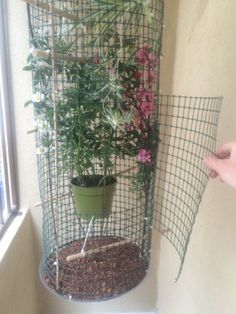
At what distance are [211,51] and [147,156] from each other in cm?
40

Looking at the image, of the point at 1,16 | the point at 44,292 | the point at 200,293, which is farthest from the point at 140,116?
the point at 44,292

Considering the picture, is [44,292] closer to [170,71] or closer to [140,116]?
[140,116]

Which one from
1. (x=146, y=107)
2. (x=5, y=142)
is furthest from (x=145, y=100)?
(x=5, y=142)

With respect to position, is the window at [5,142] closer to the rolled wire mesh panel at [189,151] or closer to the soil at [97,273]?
the soil at [97,273]

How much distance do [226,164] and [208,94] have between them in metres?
0.39

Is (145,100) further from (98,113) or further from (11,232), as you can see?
(11,232)

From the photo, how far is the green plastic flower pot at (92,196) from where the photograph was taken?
34.7 inches

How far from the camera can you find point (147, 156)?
3.01 feet

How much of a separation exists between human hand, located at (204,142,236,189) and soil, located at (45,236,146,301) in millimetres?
509

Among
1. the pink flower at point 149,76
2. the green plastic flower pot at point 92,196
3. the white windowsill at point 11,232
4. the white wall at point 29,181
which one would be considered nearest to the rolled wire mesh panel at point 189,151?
the pink flower at point 149,76

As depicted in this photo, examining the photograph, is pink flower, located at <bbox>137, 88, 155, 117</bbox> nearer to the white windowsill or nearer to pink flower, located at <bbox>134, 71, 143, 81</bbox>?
pink flower, located at <bbox>134, 71, 143, 81</bbox>

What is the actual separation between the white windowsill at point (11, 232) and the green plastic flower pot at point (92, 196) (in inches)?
14.7

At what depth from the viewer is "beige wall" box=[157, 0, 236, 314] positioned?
803 millimetres

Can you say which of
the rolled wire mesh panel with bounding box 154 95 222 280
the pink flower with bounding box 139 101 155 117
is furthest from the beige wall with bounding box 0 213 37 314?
the pink flower with bounding box 139 101 155 117
